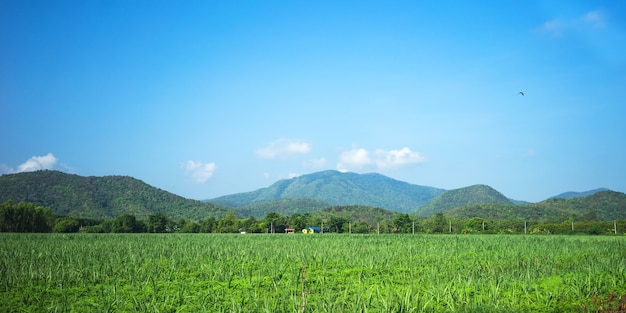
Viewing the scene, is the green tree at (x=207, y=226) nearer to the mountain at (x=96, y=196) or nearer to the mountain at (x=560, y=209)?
the mountain at (x=96, y=196)

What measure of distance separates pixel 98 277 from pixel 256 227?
65729 millimetres

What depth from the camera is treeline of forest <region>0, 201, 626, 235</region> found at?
53.5 m

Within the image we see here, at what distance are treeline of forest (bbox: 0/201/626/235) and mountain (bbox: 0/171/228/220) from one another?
140 feet

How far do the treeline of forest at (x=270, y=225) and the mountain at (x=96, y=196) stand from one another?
4258 cm

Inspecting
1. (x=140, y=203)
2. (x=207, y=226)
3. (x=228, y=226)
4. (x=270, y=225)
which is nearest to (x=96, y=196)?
(x=140, y=203)

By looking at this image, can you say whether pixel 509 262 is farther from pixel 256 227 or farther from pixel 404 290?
pixel 256 227

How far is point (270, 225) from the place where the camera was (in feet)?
250

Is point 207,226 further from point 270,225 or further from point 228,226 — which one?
point 270,225

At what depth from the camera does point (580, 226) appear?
52062 mm

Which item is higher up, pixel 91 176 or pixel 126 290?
pixel 91 176

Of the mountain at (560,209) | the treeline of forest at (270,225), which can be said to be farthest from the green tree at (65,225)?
the mountain at (560,209)

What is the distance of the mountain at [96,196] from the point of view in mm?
104188

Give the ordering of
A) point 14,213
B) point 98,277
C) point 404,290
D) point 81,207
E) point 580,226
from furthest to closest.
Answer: point 81,207 < point 14,213 < point 580,226 < point 98,277 < point 404,290

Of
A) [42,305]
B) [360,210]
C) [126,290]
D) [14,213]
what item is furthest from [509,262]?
[360,210]
